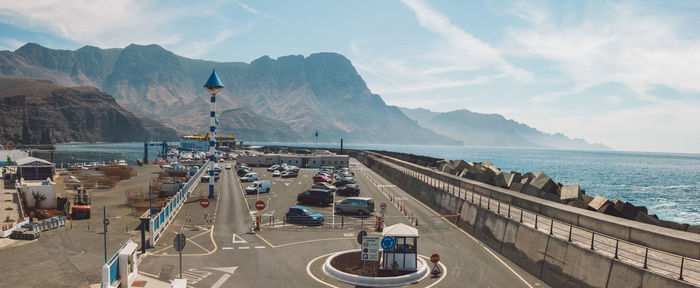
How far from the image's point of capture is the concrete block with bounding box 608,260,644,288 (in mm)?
14414

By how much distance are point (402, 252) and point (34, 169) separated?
5607cm

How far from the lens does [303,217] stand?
33.2 m

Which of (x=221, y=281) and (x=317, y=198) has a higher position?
(x=317, y=198)

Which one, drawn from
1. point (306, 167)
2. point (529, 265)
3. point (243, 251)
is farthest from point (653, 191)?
point (243, 251)

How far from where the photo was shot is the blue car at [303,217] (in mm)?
32938

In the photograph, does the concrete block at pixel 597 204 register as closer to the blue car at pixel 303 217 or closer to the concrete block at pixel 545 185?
the concrete block at pixel 545 185

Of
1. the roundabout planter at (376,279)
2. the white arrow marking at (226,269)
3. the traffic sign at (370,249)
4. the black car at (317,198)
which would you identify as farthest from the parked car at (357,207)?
the white arrow marking at (226,269)

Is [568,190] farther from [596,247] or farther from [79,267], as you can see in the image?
[79,267]

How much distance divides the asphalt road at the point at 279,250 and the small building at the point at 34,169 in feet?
94.3

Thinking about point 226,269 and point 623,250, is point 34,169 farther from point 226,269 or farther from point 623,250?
point 623,250

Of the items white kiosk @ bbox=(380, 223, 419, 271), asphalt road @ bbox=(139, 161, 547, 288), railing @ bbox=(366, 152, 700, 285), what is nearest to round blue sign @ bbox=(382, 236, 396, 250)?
white kiosk @ bbox=(380, 223, 419, 271)

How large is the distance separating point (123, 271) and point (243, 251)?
24.9 ft

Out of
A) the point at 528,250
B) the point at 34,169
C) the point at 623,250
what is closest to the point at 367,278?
the point at 528,250

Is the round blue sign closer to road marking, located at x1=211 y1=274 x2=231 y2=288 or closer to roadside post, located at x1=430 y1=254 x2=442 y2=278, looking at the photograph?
roadside post, located at x1=430 y1=254 x2=442 y2=278
